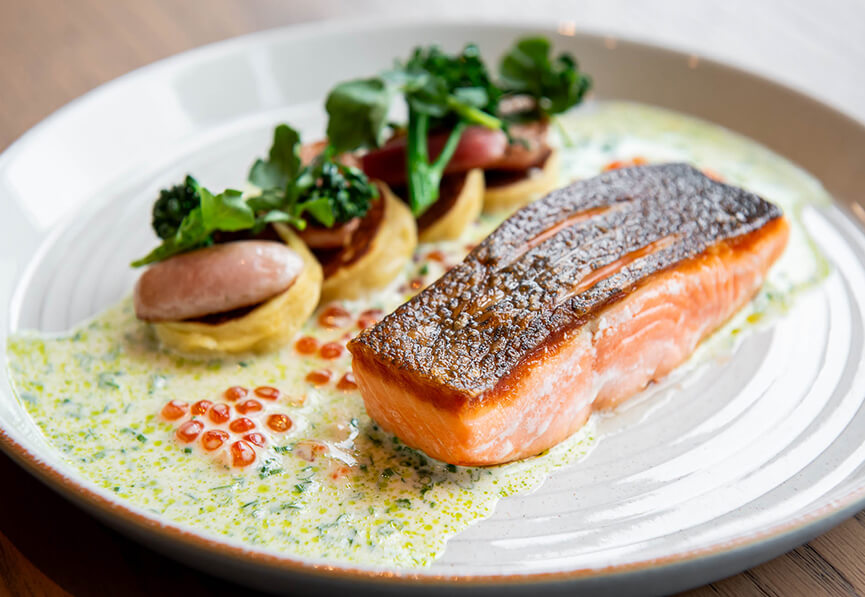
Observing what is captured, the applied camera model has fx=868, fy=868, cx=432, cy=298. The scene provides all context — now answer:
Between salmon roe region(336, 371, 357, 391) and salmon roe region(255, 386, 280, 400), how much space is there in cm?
21

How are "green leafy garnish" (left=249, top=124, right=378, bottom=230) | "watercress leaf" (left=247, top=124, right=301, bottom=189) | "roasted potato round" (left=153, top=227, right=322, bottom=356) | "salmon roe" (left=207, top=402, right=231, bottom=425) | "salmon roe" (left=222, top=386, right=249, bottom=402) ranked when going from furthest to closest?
1. "watercress leaf" (left=247, top=124, right=301, bottom=189)
2. "green leafy garnish" (left=249, top=124, right=378, bottom=230)
3. "roasted potato round" (left=153, top=227, right=322, bottom=356)
4. "salmon roe" (left=222, top=386, right=249, bottom=402)
5. "salmon roe" (left=207, top=402, right=231, bottom=425)

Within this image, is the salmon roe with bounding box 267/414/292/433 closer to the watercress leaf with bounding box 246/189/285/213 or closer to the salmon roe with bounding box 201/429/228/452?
the salmon roe with bounding box 201/429/228/452

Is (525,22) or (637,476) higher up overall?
(525,22)

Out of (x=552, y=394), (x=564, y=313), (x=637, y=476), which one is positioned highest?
(x=564, y=313)

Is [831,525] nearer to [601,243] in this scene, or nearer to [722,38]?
[601,243]

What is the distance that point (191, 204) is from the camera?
3170 millimetres

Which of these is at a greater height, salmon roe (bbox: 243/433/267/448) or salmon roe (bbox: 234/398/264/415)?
salmon roe (bbox: 243/433/267/448)

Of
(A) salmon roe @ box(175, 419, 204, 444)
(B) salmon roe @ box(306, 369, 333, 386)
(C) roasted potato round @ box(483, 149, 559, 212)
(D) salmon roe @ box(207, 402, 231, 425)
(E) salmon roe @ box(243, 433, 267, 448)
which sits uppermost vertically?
(C) roasted potato round @ box(483, 149, 559, 212)

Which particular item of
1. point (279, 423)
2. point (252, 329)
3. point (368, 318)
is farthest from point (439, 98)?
point (279, 423)

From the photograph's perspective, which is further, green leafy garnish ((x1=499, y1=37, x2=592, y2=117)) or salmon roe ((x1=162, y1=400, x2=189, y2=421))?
green leafy garnish ((x1=499, y1=37, x2=592, y2=117))

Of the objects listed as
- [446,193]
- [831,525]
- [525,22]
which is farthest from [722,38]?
[831,525]

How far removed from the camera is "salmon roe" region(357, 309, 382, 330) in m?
3.29

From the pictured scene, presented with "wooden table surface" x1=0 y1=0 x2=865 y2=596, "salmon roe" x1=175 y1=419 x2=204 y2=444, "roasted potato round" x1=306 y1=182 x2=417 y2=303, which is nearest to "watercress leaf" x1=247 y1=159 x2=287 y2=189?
"roasted potato round" x1=306 y1=182 x2=417 y2=303

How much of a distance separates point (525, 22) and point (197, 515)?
3.37 m
